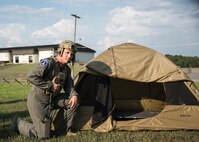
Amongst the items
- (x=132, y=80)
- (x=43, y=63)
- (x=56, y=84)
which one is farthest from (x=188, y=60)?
(x=43, y=63)

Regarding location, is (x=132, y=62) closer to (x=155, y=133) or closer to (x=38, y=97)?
(x=155, y=133)

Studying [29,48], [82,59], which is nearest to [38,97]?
[82,59]

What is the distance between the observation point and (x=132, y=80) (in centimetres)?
551

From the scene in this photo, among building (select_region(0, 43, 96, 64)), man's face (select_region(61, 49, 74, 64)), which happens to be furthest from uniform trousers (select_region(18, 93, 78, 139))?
building (select_region(0, 43, 96, 64))

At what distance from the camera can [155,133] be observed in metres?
5.13

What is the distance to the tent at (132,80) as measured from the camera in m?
5.29

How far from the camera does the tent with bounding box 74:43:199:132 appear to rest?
529 cm

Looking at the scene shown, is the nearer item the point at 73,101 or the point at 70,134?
the point at 73,101

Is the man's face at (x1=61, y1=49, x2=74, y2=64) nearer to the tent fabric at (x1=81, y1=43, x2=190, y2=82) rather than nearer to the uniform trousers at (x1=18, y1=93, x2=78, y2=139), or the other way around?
the uniform trousers at (x1=18, y1=93, x2=78, y2=139)

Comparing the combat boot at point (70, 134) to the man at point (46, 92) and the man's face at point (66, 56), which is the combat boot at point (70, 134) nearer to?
the man at point (46, 92)

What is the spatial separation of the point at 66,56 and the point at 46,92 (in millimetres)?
576

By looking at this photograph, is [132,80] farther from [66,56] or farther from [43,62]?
[43,62]

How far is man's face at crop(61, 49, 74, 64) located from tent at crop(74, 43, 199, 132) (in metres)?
0.82

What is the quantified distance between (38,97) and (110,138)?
118 centimetres
